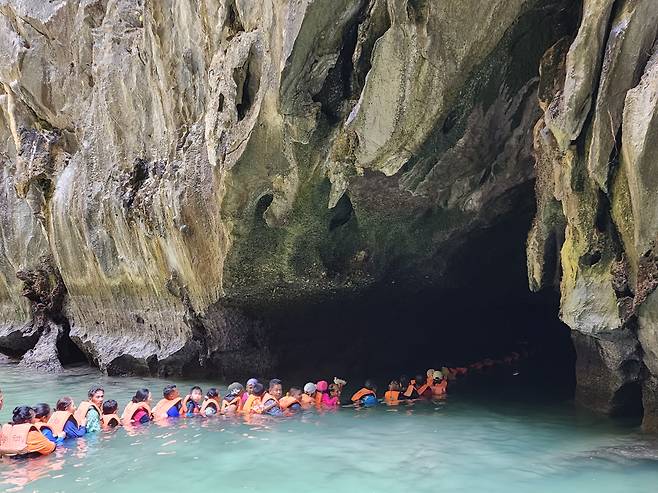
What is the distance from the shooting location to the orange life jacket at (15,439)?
6.72 metres

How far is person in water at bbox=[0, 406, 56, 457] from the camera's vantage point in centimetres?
673

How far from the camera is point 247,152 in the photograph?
30.3 feet

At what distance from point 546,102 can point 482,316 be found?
36.7 feet

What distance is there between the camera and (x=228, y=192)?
9.77m

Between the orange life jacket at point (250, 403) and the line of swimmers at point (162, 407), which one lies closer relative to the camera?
the line of swimmers at point (162, 407)

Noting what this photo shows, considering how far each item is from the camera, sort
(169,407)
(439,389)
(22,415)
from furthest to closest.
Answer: (439,389) < (169,407) < (22,415)

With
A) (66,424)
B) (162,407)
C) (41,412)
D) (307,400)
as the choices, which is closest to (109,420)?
(66,424)

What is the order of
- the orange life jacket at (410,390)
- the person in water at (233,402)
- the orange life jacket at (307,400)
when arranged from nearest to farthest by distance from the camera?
the person in water at (233,402) → the orange life jacket at (307,400) → the orange life jacket at (410,390)

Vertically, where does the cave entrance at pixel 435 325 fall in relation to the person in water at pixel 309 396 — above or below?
above

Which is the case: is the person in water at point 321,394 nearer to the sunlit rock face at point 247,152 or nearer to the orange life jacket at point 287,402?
the orange life jacket at point 287,402

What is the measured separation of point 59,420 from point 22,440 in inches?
35.9

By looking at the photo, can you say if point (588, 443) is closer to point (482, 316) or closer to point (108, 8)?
point (482, 316)

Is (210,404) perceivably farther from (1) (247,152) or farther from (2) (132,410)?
(1) (247,152)

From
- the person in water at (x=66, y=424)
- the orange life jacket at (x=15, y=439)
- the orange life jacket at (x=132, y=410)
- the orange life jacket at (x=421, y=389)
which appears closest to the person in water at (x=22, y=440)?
the orange life jacket at (x=15, y=439)
